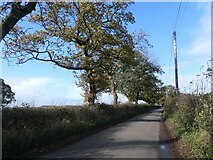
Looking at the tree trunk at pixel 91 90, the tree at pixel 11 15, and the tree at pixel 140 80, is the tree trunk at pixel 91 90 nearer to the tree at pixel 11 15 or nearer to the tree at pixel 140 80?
the tree at pixel 11 15

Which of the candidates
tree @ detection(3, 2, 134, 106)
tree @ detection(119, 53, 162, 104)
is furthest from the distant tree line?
tree @ detection(119, 53, 162, 104)

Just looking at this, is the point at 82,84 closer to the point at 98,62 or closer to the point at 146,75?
the point at 98,62

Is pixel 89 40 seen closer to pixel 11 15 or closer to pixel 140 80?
pixel 11 15

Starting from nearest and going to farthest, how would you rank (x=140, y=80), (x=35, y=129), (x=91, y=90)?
(x=35, y=129)
(x=91, y=90)
(x=140, y=80)

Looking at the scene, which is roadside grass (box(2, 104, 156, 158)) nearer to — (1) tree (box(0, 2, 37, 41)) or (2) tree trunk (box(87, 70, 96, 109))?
(1) tree (box(0, 2, 37, 41))

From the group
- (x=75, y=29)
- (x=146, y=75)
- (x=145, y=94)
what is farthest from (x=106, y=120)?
(x=145, y=94)

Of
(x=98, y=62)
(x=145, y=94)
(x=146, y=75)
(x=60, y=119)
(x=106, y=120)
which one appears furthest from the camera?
(x=145, y=94)

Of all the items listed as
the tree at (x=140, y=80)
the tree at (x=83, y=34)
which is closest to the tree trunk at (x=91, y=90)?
the tree at (x=83, y=34)

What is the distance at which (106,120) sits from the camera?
101 feet

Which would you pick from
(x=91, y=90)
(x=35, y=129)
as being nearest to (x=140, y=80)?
(x=91, y=90)

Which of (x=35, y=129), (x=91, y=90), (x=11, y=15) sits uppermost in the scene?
(x=11, y=15)

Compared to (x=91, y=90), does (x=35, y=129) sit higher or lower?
lower

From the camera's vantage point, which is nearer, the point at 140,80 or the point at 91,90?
the point at 91,90

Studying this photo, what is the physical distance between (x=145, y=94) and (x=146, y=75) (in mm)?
8178
